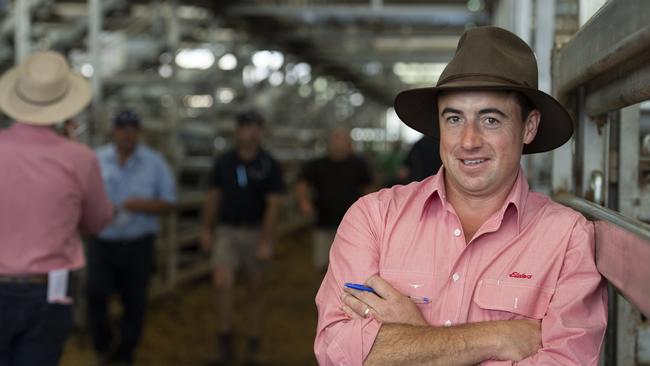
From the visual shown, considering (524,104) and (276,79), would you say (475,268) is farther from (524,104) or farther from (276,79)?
(276,79)

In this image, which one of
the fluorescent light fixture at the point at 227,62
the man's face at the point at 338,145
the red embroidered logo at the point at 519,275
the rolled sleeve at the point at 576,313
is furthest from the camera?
the fluorescent light fixture at the point at 227,62

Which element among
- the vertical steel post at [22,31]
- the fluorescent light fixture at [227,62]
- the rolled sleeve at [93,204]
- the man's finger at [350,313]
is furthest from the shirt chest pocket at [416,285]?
the fluorescent light fixture at [227,62]

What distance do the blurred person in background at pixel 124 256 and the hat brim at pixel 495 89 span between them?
3828 millimetres

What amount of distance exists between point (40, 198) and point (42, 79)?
626 mm

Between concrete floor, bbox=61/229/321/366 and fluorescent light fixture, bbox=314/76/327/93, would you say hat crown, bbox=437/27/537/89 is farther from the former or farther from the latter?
fluorescent light fixture, bbox=314/76/327/93

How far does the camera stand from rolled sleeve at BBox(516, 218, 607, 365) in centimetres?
208

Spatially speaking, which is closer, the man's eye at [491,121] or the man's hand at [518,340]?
the man's hand at [518,340]

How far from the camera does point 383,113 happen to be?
31812mm

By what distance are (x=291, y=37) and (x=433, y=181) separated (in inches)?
339

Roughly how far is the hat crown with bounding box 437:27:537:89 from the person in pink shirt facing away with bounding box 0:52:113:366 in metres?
2.04

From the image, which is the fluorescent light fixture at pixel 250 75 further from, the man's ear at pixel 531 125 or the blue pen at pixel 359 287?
the blue pen at pixel 359 287

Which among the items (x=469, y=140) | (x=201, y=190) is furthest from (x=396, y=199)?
(x=201, y=190)

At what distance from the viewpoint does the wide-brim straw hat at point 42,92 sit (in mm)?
3934

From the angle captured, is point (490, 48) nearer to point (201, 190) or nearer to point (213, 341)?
point (213, 341)
